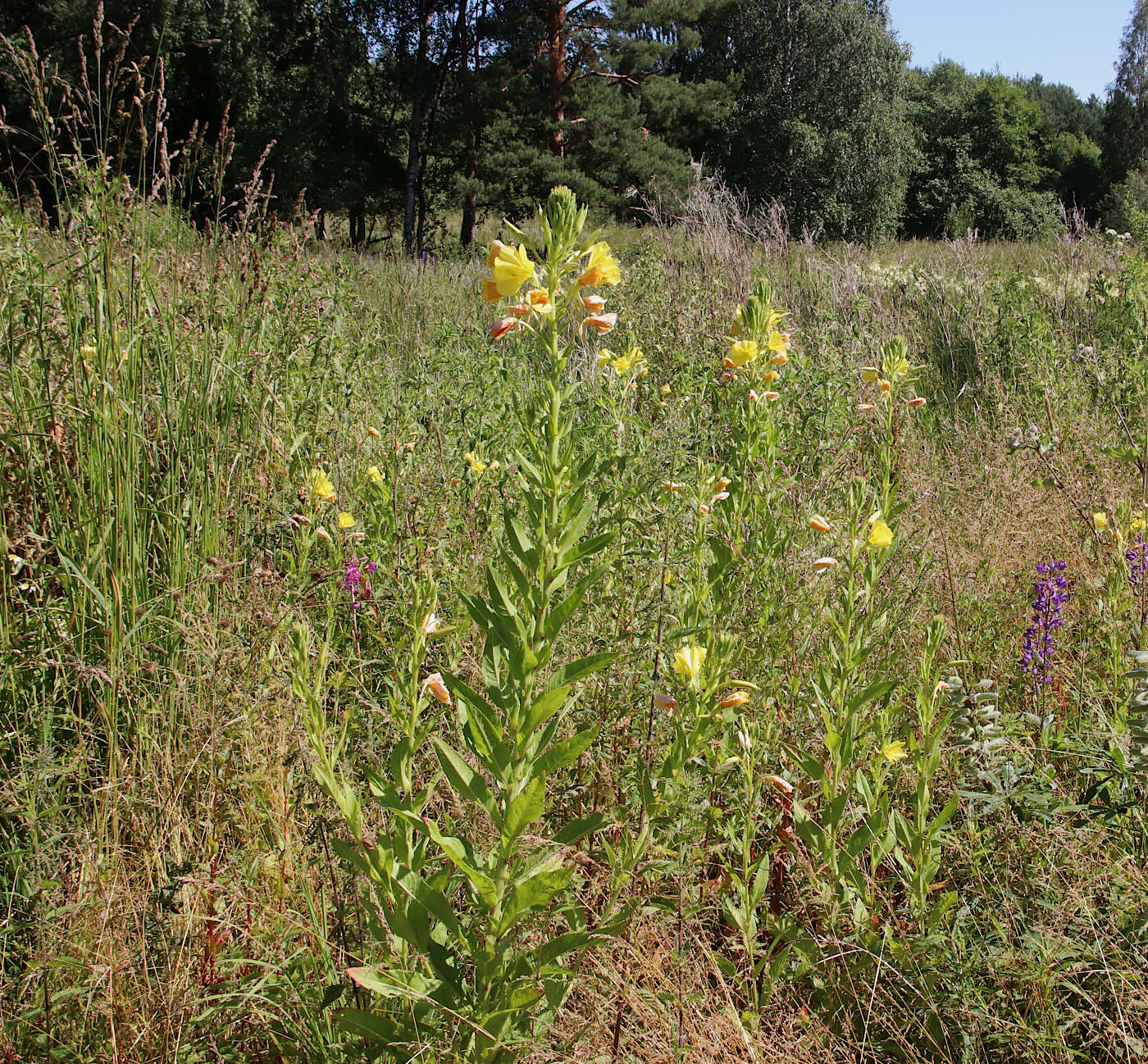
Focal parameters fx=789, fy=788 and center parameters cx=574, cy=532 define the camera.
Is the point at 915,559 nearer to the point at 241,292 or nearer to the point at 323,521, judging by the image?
the point at 323,521

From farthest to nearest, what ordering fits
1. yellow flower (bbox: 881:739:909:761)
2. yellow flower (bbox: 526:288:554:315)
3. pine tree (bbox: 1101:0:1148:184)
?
1. pine tree (bbox: 1101:0:1148:184)
2. yellow flower (bbox: 881:739:909:761)
3. yellow flower (bbox: 526:288:554:315)

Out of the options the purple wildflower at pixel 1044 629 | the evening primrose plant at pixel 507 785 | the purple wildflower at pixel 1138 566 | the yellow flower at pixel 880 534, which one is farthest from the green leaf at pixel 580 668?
the purple wildflower at pixel 1138 566

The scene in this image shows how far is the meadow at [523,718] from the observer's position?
121 centimetres

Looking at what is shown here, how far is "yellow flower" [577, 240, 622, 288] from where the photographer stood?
50.3 inches

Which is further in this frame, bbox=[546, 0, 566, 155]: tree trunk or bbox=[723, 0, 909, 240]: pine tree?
bbox=[723, 0, 909, 240]: pine tree

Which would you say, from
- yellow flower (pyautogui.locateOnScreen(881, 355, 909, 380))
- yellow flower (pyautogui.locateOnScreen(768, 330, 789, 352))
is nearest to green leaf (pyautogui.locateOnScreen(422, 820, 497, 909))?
yellow flower (pyautogui.locateOnScreen(881, 355, 909, 380))

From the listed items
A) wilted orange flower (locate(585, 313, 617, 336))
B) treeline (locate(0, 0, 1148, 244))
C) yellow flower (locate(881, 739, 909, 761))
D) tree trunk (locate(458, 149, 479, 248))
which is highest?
treeline (locate(0, 0, 1148, 244))

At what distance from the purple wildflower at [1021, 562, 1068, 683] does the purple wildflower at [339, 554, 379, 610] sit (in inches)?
69.6

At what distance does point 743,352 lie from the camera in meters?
2.50

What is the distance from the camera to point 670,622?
202 cm

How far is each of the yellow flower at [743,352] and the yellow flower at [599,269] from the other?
127 cm

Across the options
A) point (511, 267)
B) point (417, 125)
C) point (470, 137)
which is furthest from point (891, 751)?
point (470, 137)

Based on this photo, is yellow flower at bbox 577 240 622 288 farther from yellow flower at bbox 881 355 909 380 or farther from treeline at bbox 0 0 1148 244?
treeline at bbox 0 0 1148 244

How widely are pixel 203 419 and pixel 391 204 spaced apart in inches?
857
